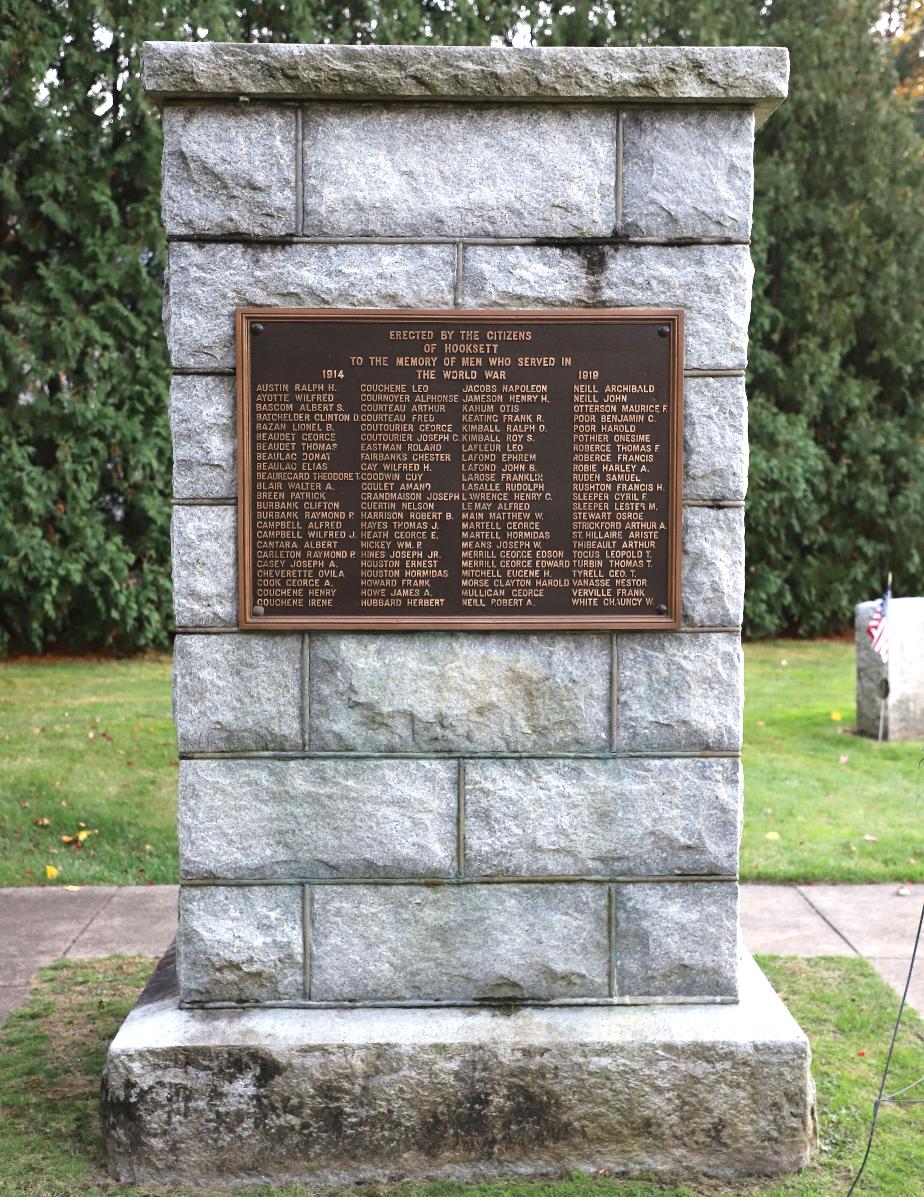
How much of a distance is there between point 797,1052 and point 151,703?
283 inches

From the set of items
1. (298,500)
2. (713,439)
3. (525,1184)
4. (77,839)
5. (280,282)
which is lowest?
(525,1184)

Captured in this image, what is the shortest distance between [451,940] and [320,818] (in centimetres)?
57

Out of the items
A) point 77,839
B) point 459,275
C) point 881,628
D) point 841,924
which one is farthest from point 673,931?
point 881,628

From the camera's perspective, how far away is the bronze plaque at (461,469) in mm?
3822

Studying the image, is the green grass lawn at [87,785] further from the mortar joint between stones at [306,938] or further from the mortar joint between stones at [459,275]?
the mortar joint between stones at [459,275]

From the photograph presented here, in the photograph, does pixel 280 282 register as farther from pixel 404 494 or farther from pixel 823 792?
pixel 823 792

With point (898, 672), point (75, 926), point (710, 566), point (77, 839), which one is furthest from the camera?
point (898, 672)

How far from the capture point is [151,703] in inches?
393

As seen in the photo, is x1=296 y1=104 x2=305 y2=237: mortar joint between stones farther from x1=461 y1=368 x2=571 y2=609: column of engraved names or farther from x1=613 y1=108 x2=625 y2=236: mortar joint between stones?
x1=613 y1=108 x2=625 y2=236: mortar joint between stones

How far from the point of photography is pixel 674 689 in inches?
154

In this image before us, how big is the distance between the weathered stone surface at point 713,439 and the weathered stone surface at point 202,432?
143 cm

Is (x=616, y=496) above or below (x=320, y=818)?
above

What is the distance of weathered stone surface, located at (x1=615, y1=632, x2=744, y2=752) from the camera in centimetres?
392

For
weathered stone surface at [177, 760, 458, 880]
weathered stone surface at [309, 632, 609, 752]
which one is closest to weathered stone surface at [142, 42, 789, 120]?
weathered stone surface at [309, 632, 609, 752]
